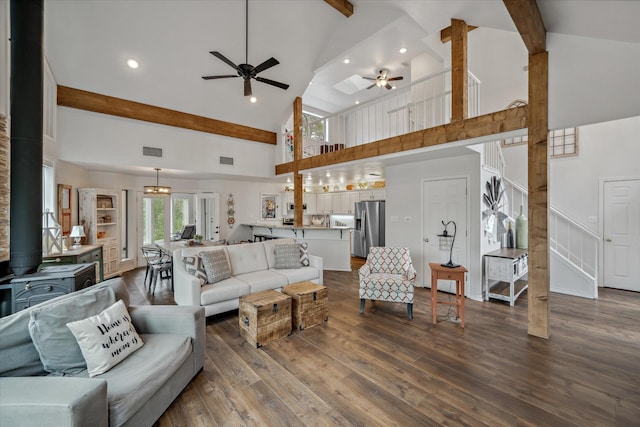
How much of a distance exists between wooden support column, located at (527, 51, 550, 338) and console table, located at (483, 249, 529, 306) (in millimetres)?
1022

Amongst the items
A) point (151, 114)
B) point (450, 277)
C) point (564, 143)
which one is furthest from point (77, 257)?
point (564, 143)

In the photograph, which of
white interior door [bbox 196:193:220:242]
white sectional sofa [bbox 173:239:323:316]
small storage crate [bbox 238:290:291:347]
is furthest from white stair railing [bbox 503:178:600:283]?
white interior door [bbox 196:193:220:242]

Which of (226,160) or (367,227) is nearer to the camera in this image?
(226,160)

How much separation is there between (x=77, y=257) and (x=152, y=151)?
261 centimetres

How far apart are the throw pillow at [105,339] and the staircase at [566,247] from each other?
5.24 metres

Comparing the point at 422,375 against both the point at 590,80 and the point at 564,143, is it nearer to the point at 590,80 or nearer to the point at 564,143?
the point at 590,80

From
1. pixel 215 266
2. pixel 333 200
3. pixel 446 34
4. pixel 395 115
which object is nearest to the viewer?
pixel 215 266

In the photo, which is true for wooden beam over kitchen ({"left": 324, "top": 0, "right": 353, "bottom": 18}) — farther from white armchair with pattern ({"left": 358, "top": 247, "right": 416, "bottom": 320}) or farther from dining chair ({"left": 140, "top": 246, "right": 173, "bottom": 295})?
dining chair ({"left": 140, "top": 246, "right": 173, "bottom": 295})

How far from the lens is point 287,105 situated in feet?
23.6

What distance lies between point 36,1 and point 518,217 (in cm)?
710

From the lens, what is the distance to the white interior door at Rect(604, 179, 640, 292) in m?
4.66

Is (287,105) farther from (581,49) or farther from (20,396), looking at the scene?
(20,396)

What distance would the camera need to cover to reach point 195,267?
3.66 meters

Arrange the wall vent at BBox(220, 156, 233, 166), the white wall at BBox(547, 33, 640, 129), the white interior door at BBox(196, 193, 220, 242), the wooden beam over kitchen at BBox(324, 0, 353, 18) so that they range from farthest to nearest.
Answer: the white interior door at BBox(196, 193, 220, 242), the wall vent at BBox(220, 156, 233, 166), the wooden beam over kitchen at BBox(324, 0, 353, 18), the white wall at BBox(547, 33, 640, 129)
